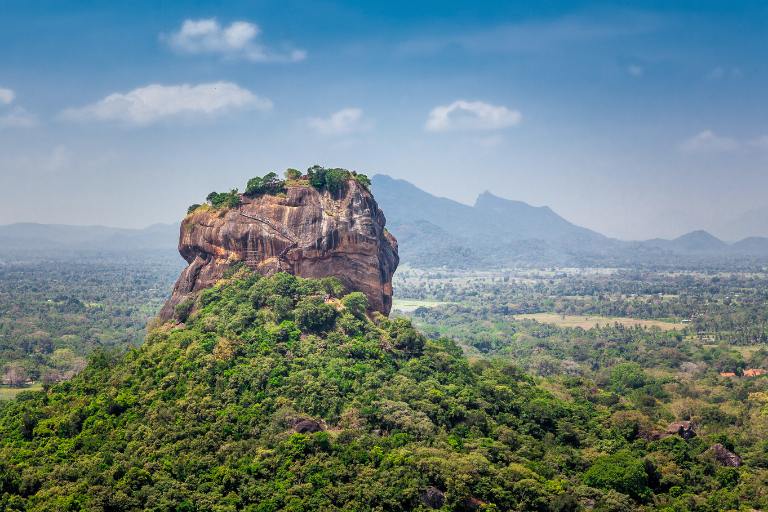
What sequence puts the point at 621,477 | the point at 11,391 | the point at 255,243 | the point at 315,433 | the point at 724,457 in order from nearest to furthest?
1. the point at 315,433
2. the point at 621,477
3. the point at 724,457
4. the point at 255,243
5. the point at 11,391

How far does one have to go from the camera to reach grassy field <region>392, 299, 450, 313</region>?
14231 centimetres

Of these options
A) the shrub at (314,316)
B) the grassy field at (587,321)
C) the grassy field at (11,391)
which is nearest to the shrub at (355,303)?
the shrub at (314,316)

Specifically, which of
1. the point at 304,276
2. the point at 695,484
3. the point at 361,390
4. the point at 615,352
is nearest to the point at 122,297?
the point at 615,352

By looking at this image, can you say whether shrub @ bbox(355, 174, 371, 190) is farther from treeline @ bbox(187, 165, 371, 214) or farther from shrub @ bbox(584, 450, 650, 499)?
shrub @ bbox(584, 450, 650, 499)

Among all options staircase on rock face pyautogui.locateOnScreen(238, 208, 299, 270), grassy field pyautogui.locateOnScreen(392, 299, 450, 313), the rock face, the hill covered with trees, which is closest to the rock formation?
the hill covered with trees

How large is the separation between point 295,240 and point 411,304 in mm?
108061

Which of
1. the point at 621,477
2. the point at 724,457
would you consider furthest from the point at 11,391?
the point at 724,457

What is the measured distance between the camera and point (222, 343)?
38.8 metres

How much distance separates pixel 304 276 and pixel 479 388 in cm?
1259

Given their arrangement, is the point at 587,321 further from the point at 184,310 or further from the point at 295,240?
A: the point at 184,310

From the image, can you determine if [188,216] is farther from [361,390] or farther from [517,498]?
[517,498]

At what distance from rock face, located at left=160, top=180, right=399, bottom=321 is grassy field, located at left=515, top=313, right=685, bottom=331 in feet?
236

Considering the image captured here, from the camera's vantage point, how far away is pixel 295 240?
45031 millimetres

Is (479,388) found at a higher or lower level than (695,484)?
higher
